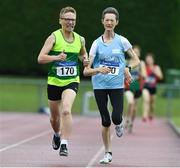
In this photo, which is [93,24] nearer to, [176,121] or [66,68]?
[176,121]

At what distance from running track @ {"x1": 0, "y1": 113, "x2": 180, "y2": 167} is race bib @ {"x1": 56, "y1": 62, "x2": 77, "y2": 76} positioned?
4.27 ft

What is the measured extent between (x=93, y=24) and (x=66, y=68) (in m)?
29.8

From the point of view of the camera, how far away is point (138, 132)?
812 inches

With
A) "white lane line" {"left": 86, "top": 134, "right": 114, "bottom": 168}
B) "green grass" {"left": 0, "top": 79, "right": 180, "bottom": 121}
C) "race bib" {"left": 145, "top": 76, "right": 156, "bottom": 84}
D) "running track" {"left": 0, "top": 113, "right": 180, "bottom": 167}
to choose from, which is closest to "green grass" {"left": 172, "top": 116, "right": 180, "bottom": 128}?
"running track" {"left": 0, "top": 113, "right": 180, "bottom": 167}

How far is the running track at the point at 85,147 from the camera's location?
39.8ft

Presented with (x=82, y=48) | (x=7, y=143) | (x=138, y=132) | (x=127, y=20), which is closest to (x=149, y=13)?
(x=127, y=20)

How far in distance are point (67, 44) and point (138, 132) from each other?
8.89m

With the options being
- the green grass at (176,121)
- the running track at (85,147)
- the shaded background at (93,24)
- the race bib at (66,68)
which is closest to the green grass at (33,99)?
the green grass at (176,121)

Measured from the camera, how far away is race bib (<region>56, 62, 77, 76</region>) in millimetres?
12023

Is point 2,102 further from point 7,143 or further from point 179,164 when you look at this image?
point 179,164

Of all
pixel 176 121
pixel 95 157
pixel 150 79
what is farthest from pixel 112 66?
pixel 176 121

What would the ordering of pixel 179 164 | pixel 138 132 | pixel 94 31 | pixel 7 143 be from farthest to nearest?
pixel 94 31, pixel 138 132, pixel 7 143, pixel 179 164

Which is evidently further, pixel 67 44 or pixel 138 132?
pixel 138 132

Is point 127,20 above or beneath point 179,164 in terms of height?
above
